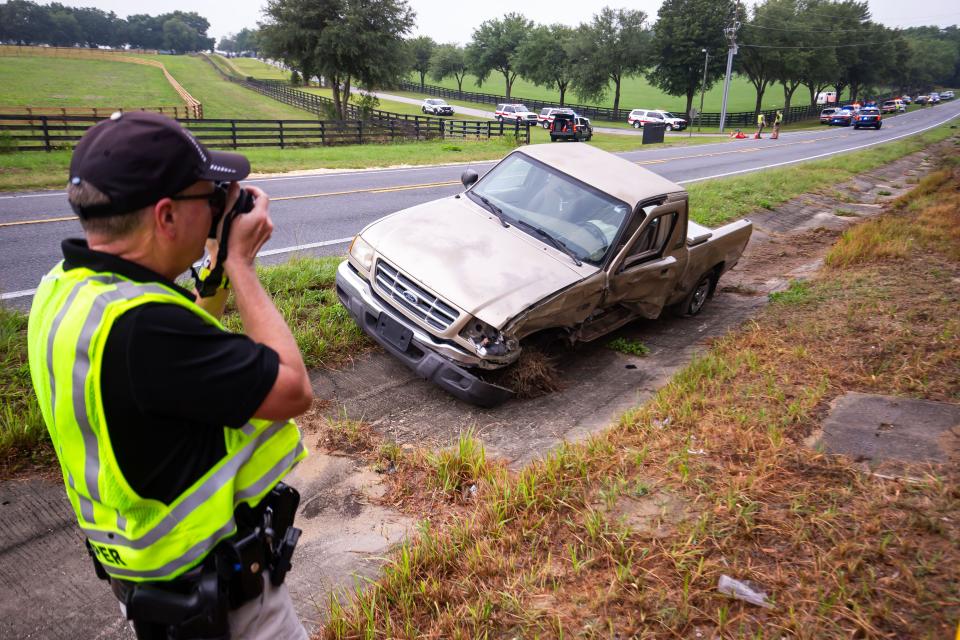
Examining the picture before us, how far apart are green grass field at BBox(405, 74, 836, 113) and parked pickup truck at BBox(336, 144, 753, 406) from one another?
62.2 metres

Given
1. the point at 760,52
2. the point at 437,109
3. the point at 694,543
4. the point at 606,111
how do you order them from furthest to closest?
the point at 760,52, the point at 606,111, the point at 437,109, the point at 694,543

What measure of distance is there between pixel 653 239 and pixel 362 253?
287 centimetres

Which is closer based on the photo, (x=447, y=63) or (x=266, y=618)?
(x=266, y=618)

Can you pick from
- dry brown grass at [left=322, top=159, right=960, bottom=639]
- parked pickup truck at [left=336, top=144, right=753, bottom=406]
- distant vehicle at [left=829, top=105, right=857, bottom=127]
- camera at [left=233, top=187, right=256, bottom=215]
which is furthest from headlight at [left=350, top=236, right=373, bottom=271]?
distant vehicle at [left=829, top=105, right=857, bottom=127]

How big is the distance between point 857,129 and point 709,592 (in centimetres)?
6259

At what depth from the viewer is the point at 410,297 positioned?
507cm

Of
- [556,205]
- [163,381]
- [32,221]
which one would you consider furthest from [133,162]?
[32,221]

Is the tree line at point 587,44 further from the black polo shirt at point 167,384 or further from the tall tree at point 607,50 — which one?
the black polo shirt at point 167,384

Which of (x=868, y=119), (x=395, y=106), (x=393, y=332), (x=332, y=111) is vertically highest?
(x=395, y=106)

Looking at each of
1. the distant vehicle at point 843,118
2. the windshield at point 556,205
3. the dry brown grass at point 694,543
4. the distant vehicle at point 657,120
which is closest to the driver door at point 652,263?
the windshield at point 556,205

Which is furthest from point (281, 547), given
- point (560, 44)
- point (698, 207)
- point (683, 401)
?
point (560, 44)

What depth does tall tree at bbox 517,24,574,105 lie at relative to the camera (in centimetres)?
6812

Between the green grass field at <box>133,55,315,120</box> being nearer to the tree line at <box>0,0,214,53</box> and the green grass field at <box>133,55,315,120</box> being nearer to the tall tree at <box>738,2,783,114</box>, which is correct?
the tree line at <box>0,0,214,53</box>

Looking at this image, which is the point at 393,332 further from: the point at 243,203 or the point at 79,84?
the point at 79,84
